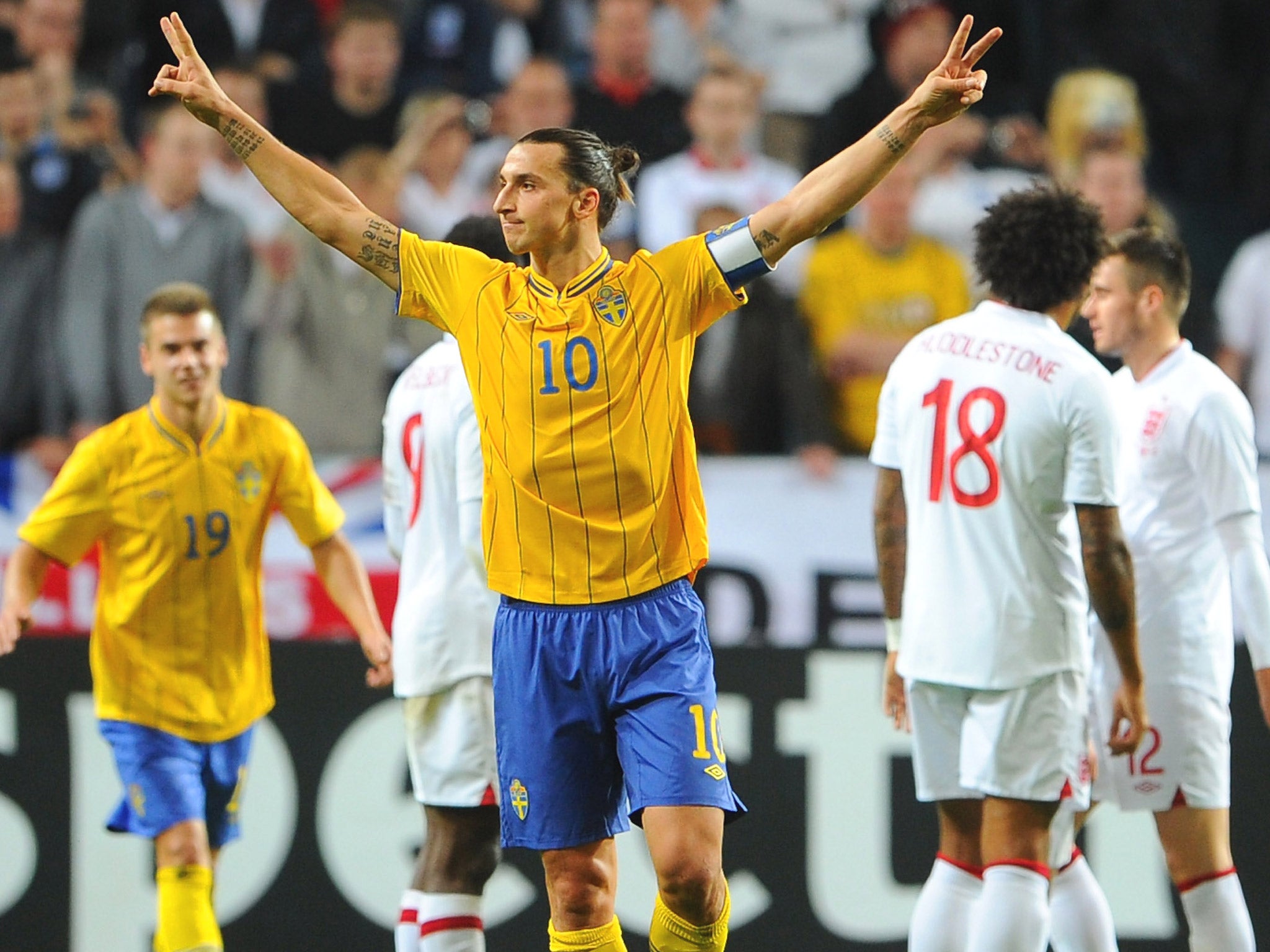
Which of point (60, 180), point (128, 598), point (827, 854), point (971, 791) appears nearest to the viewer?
point (971, 791)

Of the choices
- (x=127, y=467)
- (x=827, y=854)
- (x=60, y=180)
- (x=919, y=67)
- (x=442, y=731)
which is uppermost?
(x=919, y=67)

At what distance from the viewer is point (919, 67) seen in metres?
8.77

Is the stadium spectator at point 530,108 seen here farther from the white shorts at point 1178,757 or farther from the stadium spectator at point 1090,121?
the white shorts at point 1178,757

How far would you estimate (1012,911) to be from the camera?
14.5 ft

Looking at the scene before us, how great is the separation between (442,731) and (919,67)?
201 inches

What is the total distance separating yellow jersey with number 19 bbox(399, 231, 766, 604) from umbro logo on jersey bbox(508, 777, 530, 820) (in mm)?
428

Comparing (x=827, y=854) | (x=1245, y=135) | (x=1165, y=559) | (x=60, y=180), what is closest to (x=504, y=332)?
(x=1165, y=559)

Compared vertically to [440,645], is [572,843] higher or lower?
lower

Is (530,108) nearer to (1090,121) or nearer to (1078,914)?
(1090,121)

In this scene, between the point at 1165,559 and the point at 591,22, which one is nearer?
the point at 1165,559

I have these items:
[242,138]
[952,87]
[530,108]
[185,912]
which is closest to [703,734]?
[952,87]

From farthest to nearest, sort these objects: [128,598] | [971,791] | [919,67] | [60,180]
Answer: [919,67] → [60,180] → [128,598] → [971,791]

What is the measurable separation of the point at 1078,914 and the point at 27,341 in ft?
16.4

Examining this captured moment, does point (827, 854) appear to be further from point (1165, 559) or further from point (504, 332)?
point (504, 332)
